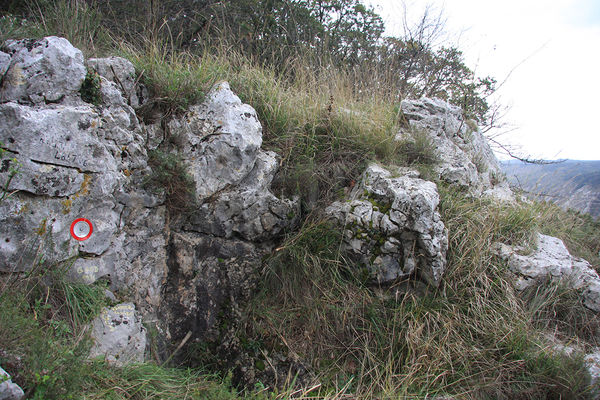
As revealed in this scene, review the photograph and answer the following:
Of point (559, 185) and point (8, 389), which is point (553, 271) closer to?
point (559, 185)

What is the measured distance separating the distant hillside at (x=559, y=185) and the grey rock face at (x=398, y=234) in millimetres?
2425

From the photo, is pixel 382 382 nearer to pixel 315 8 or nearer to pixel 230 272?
pixel 230 272

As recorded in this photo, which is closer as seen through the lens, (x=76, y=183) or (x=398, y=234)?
(x=76, y=183)

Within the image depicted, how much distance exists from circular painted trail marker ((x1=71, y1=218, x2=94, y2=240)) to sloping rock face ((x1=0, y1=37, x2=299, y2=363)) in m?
0.03

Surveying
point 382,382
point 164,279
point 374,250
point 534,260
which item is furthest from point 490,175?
point 164,279

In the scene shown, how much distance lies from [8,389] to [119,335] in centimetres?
93

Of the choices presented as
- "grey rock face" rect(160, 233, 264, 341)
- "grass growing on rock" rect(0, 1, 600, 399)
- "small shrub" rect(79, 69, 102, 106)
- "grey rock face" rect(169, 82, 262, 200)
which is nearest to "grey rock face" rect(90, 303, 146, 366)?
"grass growing on rock" rect(0, 1, 600, 399)

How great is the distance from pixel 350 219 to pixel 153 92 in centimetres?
218

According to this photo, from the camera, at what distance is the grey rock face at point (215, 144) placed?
3.08 m

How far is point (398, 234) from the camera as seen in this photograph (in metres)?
3.18

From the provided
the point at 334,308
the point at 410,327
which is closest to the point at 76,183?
the point at 334,308

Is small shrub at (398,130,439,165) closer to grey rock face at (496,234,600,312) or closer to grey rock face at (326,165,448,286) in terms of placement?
grey rock face at (326,165,448,286)

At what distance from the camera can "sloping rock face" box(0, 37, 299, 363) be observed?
229 centimetres

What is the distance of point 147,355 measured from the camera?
8.54ft
